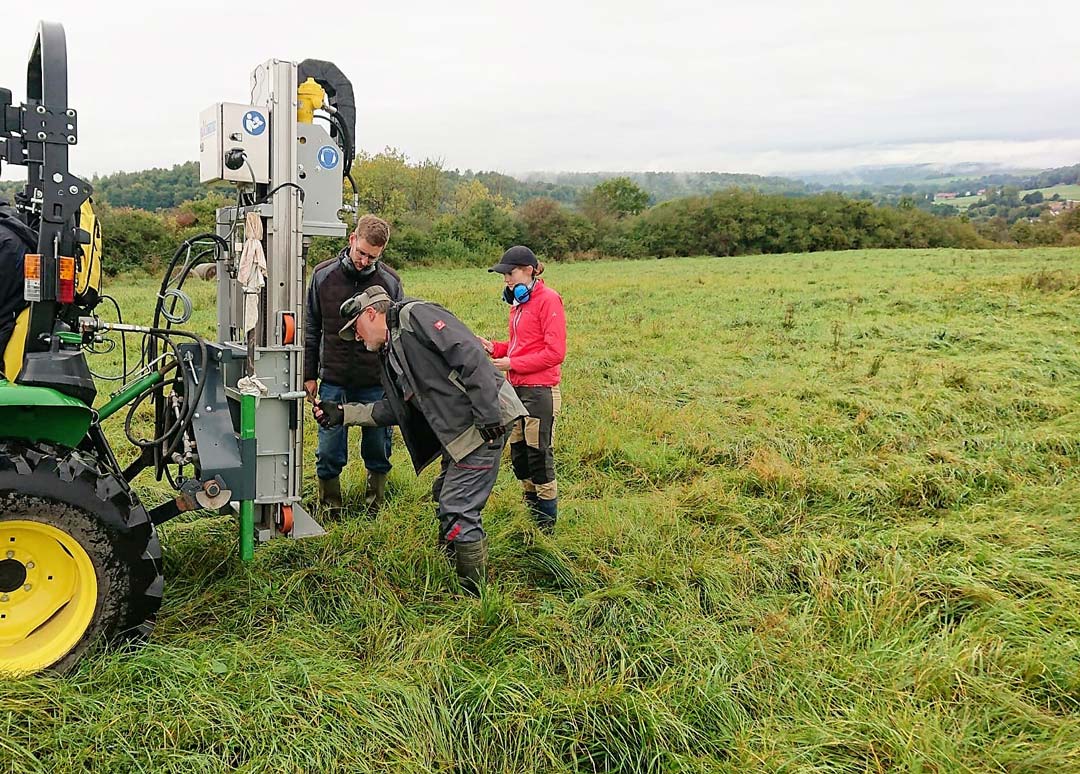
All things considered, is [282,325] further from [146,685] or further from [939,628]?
[939,628]

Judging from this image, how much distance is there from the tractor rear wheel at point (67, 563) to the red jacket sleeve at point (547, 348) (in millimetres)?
2562

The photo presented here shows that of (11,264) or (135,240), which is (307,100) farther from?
(135,240)

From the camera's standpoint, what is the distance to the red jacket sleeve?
540 cm

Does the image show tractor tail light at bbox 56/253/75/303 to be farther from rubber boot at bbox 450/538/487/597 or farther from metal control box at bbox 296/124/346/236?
rubber boot at bbox 450/538/487/597

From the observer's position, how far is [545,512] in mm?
5469

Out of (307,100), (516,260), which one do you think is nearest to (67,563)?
(307,100)

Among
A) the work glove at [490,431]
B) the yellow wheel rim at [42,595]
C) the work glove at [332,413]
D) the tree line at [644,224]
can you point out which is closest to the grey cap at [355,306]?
the work glove at [332,413]

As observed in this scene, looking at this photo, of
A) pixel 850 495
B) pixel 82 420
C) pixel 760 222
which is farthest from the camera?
pixel 760 222

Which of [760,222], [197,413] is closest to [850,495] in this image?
[197,413]

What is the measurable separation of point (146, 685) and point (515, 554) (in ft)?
6.77

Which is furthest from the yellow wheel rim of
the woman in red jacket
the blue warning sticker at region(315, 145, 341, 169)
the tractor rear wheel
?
the woman in red jacket

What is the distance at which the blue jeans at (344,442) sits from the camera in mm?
5480

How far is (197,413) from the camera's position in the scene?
4.04 meters

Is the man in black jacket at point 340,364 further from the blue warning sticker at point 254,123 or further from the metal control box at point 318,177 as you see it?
the blue warning sticker at point 254,123
